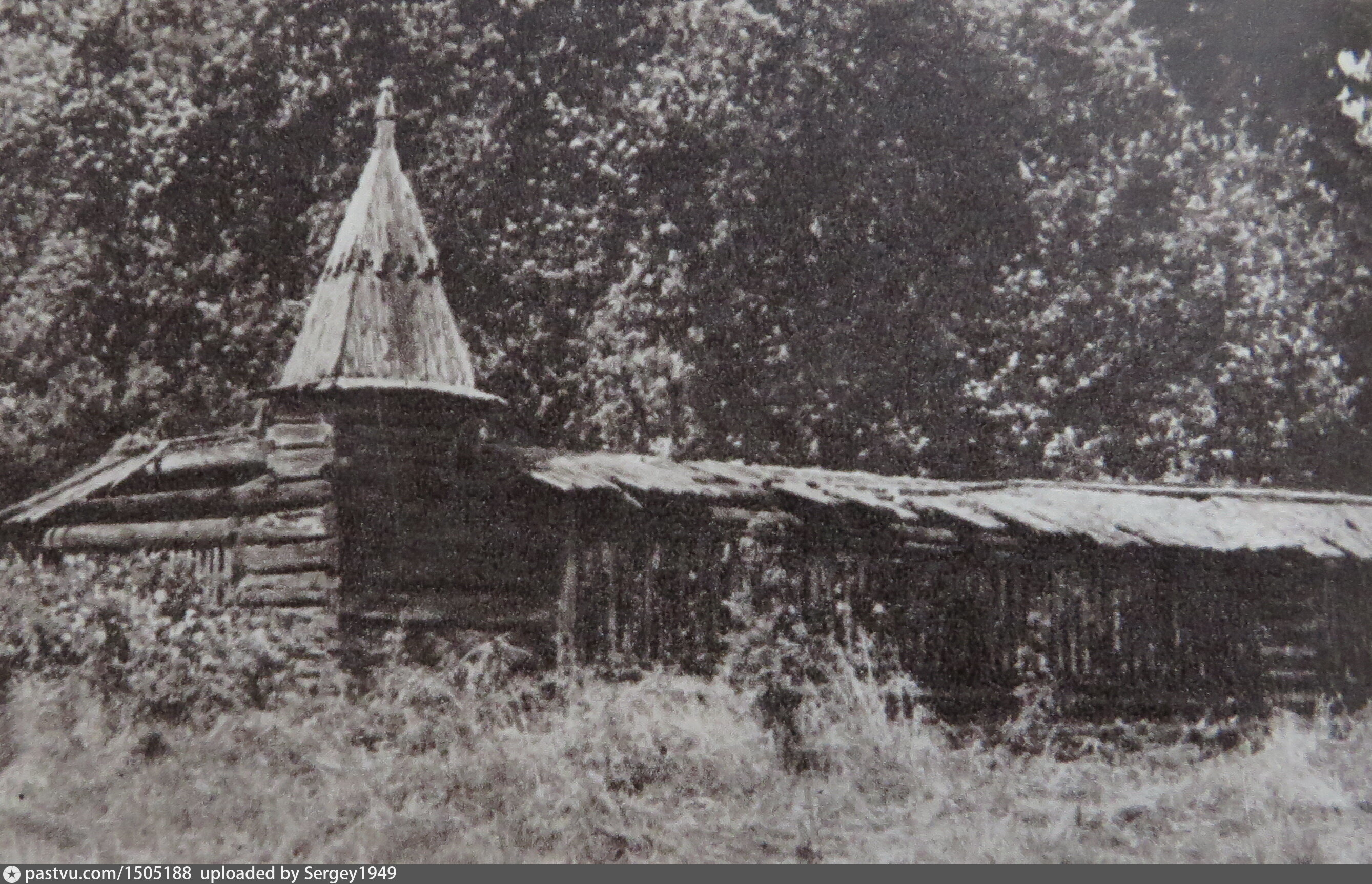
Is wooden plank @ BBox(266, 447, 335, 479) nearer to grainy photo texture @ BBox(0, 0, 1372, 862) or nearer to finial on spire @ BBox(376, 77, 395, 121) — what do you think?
grainy photo texture @ BBox(0, 0, 1372, 862)

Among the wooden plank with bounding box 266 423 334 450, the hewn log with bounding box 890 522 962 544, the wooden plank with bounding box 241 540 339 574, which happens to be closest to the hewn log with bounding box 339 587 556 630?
the wooden plank with bounding box 241 540 339 574

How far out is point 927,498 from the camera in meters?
8.80

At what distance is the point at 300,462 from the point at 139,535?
130 centimetres

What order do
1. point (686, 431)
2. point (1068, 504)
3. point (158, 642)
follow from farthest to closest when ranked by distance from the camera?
point (686, 431)
point (1068, 504)
point (158, 642)

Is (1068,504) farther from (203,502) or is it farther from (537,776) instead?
(203,502)

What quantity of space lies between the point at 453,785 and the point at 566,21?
5042 mm

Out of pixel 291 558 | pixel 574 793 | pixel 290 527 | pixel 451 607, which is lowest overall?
pixel 574 793

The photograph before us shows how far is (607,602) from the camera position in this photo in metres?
7.61

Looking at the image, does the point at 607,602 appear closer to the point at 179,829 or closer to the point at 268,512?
the point at 268,512

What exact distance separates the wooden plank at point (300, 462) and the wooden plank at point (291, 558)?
1.32ft

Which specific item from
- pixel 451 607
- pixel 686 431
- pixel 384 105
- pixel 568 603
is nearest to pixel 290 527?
pixel 451 607

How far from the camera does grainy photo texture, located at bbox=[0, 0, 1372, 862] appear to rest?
6184 mm

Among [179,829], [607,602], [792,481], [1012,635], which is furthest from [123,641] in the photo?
[1012,635]

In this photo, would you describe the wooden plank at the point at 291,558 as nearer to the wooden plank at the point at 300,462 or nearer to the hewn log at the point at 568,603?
the wooden plank at the point at 300,462
